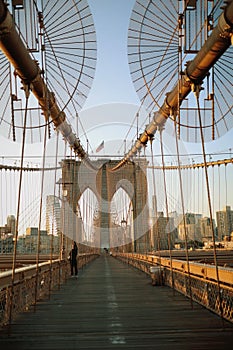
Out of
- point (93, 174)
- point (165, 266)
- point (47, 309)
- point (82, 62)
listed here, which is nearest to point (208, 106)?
point (82, 62)

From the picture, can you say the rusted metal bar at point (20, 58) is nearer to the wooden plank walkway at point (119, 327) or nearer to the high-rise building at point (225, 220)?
the wooden plank walkway at point (119, 327)

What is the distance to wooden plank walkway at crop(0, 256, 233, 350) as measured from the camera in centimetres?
407

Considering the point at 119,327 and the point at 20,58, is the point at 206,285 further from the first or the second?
the point at 20,58

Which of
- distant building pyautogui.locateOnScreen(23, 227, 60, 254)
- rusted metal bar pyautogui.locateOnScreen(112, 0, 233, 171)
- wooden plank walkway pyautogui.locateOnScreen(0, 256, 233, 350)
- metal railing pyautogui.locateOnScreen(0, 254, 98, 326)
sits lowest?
wooden plank walkway pyautogui.locateOnScreen(0, 256, 233, 350)

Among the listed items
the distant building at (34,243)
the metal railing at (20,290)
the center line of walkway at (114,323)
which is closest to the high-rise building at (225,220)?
the distant building at (34,243)

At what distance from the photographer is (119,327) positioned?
4.94 meters

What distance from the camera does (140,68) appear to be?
28.9ft

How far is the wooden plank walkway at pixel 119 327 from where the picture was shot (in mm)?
4074

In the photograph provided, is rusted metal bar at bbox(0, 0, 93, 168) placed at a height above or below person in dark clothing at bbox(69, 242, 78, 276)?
above

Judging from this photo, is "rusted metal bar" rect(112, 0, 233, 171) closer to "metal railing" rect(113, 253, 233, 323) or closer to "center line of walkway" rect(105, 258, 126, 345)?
"metal railing" rect(113, 253, 233, 323)

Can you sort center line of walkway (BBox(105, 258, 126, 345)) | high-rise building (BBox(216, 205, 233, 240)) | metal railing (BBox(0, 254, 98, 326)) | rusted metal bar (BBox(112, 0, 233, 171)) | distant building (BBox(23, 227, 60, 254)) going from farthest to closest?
1. high-rise building (BBox(216, 205, 233, 240))
2. distant building (BBox(23, 227, 60, 254))
3. metal railing (BBox(0, 254, 98, 326))
4. rusted metal bar (BBox(112, 0, 233, 171))
5. center line of walkway (BBox(105, 258, 126, 345))

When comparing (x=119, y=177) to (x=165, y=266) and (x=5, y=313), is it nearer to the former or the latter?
(x=165, y=266)

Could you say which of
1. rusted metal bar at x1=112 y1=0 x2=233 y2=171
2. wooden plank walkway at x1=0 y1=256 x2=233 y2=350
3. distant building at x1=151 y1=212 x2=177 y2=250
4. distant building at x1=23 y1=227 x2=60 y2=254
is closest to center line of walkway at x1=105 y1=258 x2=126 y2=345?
wooden plank walkway at x1=0 y1=256 x2=233 y2=350

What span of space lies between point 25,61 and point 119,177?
41.3 meters
